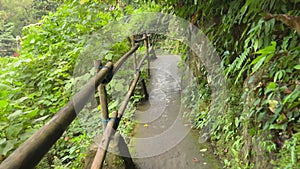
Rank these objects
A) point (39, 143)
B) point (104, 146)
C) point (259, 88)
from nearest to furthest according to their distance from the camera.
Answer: point (39, 143), point (104, 146), point (259, 88)

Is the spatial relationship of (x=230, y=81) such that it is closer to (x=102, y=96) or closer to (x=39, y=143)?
(x=102, y=96)

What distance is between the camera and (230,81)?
2.01 metres

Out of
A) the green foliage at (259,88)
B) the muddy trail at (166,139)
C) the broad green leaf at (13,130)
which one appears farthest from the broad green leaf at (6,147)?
the green foliage at (259,88)

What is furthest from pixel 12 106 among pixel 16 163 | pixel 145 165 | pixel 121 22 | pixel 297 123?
pixel 121 22

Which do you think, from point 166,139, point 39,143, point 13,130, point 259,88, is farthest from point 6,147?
point 259,88

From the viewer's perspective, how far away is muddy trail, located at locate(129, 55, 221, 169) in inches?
80.0

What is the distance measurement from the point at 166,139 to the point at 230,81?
2.94 ft

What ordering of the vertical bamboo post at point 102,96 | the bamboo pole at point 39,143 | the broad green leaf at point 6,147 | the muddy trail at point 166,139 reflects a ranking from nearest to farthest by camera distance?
the bamboo pole at point 39,143, the vertical bamboo post at point 102,96, the broad green leaf at point 6,147, the muddy trail at point 166,139

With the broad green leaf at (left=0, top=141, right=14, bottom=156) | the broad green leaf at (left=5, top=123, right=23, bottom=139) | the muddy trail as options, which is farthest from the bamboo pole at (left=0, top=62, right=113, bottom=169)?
the muddy trail

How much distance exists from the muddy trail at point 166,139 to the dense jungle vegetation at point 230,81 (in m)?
0.14

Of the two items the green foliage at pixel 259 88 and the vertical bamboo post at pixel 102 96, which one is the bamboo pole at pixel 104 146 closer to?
the vertical bamboo post at pixel 102 96

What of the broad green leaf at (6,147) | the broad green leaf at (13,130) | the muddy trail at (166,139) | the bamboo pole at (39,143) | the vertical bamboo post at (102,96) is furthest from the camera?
the muddy trail at (166,139)

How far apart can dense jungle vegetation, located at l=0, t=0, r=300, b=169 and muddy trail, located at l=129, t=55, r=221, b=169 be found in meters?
0.14

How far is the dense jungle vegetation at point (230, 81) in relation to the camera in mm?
1295
